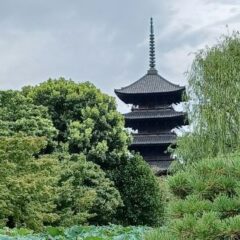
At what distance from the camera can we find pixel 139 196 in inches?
799

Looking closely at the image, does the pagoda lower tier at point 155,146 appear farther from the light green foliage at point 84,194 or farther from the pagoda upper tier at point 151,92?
the light green foliage at point 84,194

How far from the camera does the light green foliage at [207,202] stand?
2740mm

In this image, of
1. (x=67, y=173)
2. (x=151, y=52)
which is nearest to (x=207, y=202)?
(x=67, y=173)

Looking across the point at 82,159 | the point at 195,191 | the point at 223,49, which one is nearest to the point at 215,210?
the point at 195,191

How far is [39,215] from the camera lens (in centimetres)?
1282

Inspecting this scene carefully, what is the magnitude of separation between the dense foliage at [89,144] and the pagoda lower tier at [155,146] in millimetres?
8169

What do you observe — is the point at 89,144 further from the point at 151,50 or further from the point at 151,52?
the point at 151,50

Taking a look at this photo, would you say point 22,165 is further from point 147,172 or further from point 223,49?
point 147,172

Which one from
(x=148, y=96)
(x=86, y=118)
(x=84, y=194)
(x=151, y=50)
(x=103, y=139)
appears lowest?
(x=84, y=194)

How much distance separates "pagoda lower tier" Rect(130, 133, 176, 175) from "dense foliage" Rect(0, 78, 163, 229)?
26.8ft

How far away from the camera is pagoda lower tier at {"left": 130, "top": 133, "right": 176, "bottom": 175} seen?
29.5 metres

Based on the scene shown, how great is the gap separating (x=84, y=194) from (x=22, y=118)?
2.78 metres

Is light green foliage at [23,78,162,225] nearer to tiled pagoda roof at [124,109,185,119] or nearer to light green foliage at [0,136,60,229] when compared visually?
light green foliage at [0,136,60,229]

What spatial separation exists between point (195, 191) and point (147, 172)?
17.5 m
